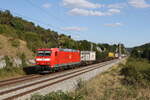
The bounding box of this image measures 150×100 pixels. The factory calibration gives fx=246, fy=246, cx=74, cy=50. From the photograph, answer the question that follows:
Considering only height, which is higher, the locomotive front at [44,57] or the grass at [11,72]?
the locomotive front at [44,57]

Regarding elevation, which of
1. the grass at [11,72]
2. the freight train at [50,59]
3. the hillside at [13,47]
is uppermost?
the hillside at [13,47]

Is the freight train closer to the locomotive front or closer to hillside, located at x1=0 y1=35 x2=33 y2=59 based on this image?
the locomotive front

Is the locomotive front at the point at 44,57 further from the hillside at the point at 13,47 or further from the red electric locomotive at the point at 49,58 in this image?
the hillside at the point at 13,47

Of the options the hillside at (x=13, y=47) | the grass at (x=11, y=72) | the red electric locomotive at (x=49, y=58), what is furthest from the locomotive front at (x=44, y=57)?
the hillside at (x=13, y=47)

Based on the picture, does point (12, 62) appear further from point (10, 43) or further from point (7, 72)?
point (10, 43)

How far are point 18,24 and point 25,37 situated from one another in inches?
646

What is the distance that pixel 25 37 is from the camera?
175 ft

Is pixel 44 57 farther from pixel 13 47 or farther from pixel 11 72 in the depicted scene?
pixel 13 47

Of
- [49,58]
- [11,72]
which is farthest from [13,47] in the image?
[11,72]

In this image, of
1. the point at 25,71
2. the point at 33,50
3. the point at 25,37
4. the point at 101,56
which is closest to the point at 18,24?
the point at 25,37

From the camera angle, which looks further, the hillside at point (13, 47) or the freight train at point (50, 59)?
the hillside at point (13, 47)

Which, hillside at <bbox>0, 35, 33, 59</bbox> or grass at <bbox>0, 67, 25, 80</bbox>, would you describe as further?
hillside at <bbox>0, 35, 33, 59</bbox>

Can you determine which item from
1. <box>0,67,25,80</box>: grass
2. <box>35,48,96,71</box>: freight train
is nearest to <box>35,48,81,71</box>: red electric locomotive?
<box>35,48,96,71</box>: freight train

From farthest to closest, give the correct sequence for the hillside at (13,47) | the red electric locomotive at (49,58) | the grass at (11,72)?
the hillside at (13,47), the red electric locomotive at (49,58), the grass at (11,72)
